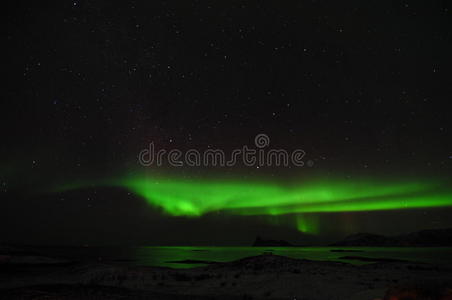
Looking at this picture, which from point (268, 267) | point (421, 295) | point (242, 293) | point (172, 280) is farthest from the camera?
point (268, 267)

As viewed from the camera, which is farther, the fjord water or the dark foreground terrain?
the fjord water

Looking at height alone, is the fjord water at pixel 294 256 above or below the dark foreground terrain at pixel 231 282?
above

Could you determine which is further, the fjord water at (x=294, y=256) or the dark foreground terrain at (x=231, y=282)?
the fjord water at (x=294, y=256)

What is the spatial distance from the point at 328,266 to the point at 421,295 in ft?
77.6

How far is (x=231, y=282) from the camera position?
29953 mm

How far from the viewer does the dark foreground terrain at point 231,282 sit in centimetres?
2475

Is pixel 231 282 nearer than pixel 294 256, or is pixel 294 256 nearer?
pixel 231 282

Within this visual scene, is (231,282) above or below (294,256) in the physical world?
below

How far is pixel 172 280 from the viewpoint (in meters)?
31.6

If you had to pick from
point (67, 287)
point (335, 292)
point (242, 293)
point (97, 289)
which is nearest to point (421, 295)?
point (335, 292)

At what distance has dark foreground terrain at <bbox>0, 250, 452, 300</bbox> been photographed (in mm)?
24750

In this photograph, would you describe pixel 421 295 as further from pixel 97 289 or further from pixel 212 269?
pixel 212 269

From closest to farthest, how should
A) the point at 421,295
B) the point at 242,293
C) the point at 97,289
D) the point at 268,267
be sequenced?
the point at 421,295 < the point at 242,293 < the point at 97,289 < the point at 268,267

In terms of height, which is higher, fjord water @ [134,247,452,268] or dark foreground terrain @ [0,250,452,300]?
fjord water @ [134,247,452,268]
